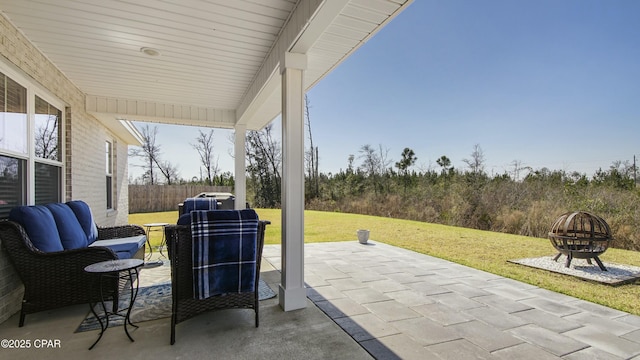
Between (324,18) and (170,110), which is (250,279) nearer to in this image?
(324,18)

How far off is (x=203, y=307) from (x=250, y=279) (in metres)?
0.44

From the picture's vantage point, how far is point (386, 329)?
2490mm

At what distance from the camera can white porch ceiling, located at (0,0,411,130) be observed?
2.52m


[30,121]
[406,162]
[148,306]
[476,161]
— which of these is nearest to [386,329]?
[148,306]

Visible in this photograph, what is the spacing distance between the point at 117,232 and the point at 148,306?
192cm

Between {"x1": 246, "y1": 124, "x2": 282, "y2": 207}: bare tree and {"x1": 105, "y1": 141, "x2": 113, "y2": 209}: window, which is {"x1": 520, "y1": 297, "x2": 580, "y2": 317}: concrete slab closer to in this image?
{"x1": 105, "y1": 141, "x2": 113, "y2": 209}: window

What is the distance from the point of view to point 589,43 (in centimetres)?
751

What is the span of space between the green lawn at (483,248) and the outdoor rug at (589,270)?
13cm

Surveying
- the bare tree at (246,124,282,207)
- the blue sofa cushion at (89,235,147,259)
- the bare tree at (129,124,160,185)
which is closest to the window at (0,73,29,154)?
the blue sofa cushion at (89,235,147,259)

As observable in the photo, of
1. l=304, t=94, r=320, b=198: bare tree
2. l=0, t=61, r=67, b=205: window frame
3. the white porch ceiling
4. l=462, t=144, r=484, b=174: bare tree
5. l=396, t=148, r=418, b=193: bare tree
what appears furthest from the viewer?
l=304, t=94, r=320, b=198: bare tree

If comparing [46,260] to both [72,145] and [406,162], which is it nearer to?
[72,145]

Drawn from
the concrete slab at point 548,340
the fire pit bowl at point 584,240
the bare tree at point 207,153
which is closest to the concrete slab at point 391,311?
the concrete slab at point 548,340

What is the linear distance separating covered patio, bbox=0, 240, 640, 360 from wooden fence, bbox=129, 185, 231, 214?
439 inches

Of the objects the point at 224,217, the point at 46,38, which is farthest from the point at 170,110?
the point at 224,217
